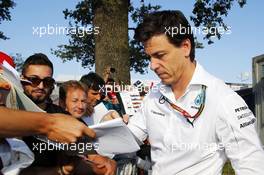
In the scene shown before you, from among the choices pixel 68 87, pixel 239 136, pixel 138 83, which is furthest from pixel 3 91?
pixel 138 83

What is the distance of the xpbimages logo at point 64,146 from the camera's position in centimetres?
256

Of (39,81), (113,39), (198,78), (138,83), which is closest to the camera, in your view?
(198,78)

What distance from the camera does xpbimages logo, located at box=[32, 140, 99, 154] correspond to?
2564 mm

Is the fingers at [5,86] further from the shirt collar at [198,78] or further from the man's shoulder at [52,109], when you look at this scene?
the man's shoulder at [52,109]

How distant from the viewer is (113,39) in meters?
8.99

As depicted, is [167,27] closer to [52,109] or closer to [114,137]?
[114,137]

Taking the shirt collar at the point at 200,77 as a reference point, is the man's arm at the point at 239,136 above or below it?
below

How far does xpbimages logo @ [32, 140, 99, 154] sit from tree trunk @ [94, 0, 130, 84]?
595 centimetres

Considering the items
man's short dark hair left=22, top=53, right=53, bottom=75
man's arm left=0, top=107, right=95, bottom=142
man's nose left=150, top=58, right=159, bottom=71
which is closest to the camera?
man's arm left=0, top=107, right=95, bottom=142

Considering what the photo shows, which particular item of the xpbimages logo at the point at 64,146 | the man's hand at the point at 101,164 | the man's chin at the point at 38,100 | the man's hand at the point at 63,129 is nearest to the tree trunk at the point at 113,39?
the man's chin at the point at 38,100

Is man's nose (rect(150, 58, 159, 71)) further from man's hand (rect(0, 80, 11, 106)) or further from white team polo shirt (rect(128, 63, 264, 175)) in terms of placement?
man's hand (rect(0, 80, 11, 106))

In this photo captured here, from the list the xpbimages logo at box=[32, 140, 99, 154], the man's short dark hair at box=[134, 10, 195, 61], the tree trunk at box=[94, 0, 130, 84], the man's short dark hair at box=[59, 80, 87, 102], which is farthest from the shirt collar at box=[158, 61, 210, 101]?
the tree trunk at box=[94, 0, 130, 84]

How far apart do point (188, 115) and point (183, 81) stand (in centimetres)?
25

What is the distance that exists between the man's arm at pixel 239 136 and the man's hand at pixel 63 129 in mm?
1005
